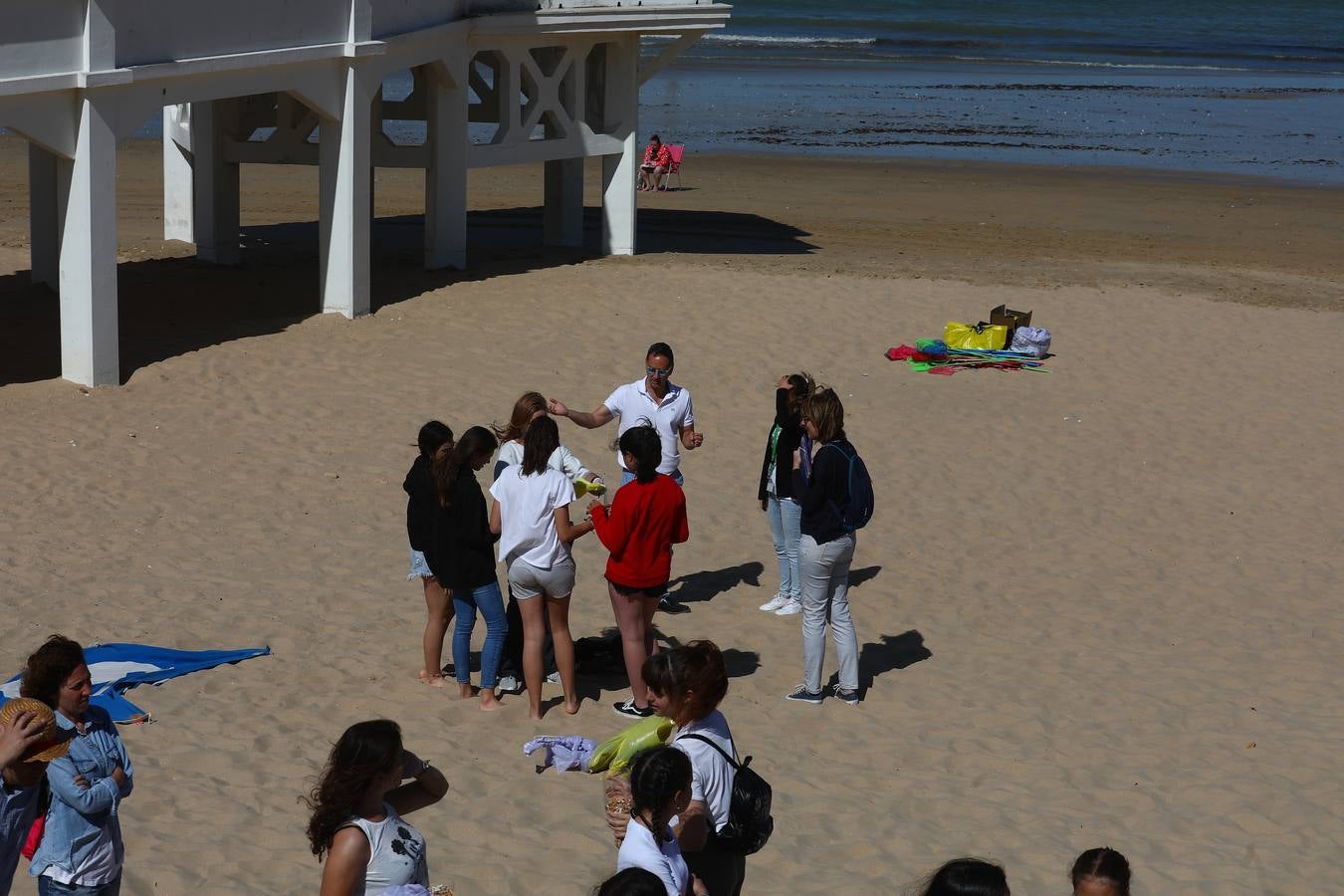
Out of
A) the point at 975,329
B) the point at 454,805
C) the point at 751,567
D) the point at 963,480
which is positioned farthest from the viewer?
the point at 975,329

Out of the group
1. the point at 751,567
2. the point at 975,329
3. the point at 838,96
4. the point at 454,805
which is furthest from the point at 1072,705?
the point at 838,96

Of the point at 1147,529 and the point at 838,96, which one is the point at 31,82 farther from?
the point at 838,96

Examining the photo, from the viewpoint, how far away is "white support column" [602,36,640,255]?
20.9m

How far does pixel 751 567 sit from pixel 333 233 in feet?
23.5

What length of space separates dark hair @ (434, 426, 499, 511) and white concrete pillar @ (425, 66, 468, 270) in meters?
11.3

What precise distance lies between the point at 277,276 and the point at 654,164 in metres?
11.1

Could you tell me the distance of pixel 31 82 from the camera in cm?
1164

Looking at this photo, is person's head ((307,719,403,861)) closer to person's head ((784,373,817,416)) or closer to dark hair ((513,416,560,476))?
dark hair ((513,416,560,476))

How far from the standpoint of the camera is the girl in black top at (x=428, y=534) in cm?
756

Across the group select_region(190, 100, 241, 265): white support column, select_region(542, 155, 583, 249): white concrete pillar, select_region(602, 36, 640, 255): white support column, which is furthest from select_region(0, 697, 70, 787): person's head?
select_region(542, 155, 583, 249): white concrete pillar

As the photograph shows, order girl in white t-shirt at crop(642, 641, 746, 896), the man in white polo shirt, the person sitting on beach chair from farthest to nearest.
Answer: the person sitting on beach chair, the man in white polo shirt, girl in white t-shirt at crop(642, 641, 746, 896)

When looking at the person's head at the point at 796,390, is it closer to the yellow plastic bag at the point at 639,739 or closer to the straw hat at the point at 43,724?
the yellow plastic bag at the point at 639,739

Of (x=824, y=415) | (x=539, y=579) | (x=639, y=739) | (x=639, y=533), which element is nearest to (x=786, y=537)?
(x=824, y=415)

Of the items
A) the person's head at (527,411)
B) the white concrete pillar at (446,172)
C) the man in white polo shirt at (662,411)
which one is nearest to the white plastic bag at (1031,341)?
the white concrete pillar at (446,172)
